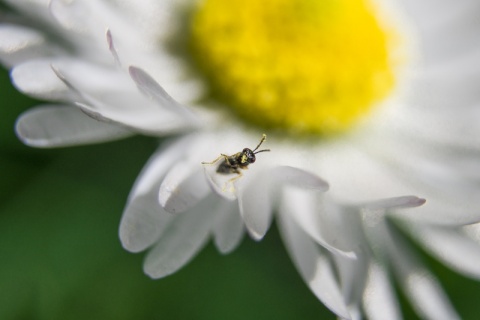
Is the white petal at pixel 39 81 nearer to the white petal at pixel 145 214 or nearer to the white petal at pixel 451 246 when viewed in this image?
the white petal at pixel 145 214

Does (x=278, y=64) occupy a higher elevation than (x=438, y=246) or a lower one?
higher

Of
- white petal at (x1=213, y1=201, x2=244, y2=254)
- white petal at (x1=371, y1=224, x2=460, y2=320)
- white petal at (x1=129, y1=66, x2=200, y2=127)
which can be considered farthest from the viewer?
white petal at (x1=371, y1=224, x2=460, y2=320)

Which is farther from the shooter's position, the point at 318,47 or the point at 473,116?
the point at 473,116

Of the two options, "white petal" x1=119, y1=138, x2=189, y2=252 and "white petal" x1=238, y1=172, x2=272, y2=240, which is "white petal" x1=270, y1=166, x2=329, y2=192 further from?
"white petal" x1=119, y1=138, x2=189, y2=252

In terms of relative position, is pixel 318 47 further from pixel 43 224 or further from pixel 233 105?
pixel 43 224

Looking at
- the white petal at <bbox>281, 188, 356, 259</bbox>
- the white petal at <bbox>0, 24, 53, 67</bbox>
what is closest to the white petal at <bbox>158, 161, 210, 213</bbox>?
the white petal at <bbox>281, 188, 356, 259</bbox>

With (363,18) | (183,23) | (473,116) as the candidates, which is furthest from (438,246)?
(183,23)

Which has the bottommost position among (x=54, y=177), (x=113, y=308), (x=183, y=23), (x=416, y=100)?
(x=113, y=308)
